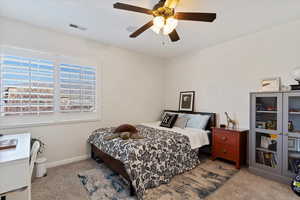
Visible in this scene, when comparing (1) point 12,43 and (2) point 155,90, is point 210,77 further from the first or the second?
(1) point 12,43

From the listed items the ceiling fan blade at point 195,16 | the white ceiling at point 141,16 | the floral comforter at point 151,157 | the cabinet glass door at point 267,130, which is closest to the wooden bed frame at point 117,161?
the floral comforter at point 151,157

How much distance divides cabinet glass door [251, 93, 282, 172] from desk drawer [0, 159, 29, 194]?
10.7ft

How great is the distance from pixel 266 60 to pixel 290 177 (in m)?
2.02

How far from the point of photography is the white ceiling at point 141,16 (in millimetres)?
2084

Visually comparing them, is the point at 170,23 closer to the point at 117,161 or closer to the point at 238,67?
the point at 117,161

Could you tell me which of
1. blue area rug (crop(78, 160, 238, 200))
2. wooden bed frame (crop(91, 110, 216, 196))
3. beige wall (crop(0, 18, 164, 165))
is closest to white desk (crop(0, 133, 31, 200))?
blue area rug (crop(78, 160, 238, 200))

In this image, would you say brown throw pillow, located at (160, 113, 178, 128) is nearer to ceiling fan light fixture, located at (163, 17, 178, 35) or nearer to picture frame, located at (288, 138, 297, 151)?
picture frame, located at (288, 138, 297, 151)

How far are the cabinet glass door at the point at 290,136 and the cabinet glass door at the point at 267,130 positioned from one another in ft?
0.23

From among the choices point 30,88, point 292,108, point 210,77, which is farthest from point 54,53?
point 292,108

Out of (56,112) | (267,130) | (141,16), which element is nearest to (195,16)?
(141,16)

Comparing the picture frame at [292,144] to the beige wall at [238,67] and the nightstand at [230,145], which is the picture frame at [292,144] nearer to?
the nightstand at [230,145]

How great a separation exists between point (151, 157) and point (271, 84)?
2486 mm

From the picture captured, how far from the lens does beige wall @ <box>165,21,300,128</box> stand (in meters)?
2.61

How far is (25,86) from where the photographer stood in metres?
2.61
